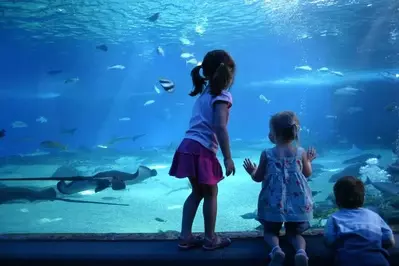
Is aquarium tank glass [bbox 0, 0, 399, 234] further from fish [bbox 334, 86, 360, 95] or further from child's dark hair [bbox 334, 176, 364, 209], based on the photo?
child's dark hair [bbox 334, 176, 364, 209]

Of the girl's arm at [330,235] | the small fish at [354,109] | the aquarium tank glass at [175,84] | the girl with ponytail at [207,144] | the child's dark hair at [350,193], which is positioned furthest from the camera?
the small fish at [354,109]

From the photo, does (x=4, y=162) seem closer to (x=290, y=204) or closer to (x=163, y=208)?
(x=163, y=208)

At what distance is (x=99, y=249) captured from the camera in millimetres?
2766

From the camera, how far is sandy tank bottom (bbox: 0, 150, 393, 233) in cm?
733

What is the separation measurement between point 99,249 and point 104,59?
121 ft

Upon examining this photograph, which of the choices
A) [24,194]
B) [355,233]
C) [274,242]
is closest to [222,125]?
[274,242]

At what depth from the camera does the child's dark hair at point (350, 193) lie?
2625mm

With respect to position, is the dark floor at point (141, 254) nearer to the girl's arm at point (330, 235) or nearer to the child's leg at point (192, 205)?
the girl's arm at point (330, 235)

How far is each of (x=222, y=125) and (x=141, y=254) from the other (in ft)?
4.12

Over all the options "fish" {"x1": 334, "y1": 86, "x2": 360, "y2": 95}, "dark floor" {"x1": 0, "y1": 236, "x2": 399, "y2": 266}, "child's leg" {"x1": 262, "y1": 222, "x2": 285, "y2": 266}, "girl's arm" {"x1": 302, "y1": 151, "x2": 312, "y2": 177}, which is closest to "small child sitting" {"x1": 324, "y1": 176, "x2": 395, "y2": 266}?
"dark floor" {"x1": 0, "y1": 236, "x2": 399, "y2": 266}

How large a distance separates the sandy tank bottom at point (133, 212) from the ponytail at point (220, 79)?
4.69 metres

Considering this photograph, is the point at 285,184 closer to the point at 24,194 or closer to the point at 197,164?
the point at 197,164

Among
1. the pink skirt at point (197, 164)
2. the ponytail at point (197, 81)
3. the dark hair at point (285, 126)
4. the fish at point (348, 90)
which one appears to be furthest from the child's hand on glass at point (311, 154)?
the fish at point (348, 90)

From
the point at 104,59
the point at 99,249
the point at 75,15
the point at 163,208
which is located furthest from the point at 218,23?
the point at 99,249
